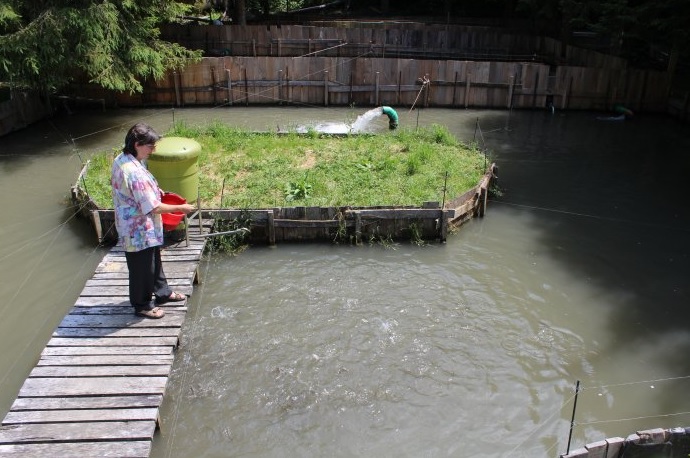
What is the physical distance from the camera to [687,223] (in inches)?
524

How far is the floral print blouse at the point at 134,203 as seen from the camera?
22.3ft

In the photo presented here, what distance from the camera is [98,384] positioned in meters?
6.87

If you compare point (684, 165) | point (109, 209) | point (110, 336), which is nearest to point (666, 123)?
point (684, 165)

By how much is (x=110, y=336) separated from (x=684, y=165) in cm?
1636

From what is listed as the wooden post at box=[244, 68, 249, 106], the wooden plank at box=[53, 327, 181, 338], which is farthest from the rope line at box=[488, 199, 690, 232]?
the wooden post at box=[244, 68, 249, 106]

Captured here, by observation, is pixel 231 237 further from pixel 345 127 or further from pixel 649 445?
pixel 649 445

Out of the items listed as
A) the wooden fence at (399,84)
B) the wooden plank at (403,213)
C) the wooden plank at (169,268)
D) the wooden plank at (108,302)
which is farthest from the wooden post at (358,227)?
the wooden fence at (399,84)

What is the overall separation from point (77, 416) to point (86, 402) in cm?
21

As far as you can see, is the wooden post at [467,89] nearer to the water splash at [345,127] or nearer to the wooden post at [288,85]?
the water splash at [345,127]

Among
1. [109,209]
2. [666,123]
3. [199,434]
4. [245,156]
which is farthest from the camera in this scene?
[666,123]

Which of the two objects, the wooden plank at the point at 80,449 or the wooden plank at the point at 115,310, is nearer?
the wooden plank at the point at 80,449

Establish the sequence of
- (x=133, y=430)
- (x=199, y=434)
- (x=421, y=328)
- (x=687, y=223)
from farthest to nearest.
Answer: (x=687, y=223) → (x=421, y=328) → (x=199, y=434) → (x=133, y=430)

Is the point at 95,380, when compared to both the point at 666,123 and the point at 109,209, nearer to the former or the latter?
the point at 109,209

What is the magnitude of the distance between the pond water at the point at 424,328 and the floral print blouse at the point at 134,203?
2.40m
